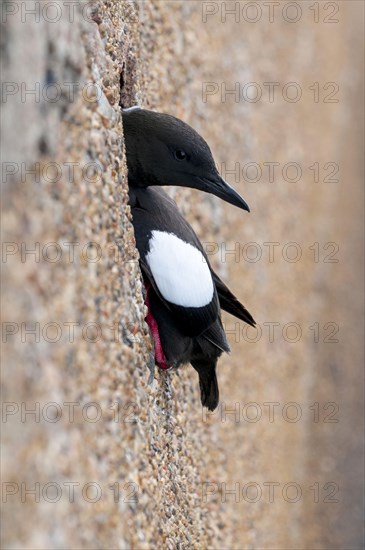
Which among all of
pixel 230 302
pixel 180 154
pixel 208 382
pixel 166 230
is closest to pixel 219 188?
pixel 180 154

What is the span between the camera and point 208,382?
4664mm

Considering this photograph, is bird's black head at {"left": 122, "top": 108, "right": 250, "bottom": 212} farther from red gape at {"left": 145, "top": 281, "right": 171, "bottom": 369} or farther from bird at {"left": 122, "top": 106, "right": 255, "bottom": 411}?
red gape at {"left": 145, "top": 281, "right": 171, "bottom": 369}

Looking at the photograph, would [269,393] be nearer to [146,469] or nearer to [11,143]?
[146,469]

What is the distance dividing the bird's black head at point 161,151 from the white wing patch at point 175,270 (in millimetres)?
402

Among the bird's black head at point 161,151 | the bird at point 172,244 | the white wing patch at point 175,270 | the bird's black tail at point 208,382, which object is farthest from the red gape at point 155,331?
the bird's black head at point 161,151

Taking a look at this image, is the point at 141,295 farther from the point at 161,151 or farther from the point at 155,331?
the point at 161,151

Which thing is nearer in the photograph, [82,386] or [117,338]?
[82,386]

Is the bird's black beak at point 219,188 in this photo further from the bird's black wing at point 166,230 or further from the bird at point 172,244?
the bird's black wing at point 166,230

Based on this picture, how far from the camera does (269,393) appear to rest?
8.66 m

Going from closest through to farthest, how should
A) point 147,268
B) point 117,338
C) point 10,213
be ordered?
point 10,213, point 117,338, point 147,268

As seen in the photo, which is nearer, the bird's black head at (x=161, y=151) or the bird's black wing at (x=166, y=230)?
the bird's black wing at (x=166, y=230)

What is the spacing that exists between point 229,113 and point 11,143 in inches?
231

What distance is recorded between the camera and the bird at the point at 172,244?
401cm

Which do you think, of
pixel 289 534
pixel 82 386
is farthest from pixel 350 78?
pixel 82 386
